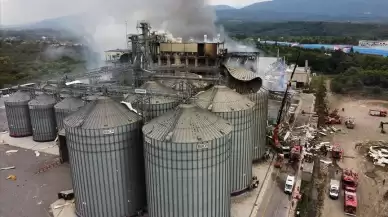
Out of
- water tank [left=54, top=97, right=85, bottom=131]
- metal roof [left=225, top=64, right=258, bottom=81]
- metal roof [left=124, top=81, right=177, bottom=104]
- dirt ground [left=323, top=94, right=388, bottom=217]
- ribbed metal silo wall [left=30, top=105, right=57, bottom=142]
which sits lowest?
dirt ground [left=323, top=94, right=388, bottom=217]

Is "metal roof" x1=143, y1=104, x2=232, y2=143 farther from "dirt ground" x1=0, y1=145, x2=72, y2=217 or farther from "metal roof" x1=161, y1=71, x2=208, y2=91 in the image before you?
"dirt ground" x1=0, y1=145, x2=72, y2=217

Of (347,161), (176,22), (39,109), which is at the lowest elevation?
(347,161)

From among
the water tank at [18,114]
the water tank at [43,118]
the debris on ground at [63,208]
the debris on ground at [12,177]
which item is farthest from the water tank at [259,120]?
the water tank at [18,114]

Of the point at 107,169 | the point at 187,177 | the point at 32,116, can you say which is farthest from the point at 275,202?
the point at 32,116

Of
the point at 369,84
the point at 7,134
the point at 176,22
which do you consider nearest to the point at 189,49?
the point at 176,22

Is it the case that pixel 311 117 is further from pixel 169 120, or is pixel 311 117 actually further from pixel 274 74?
pixel 169 120

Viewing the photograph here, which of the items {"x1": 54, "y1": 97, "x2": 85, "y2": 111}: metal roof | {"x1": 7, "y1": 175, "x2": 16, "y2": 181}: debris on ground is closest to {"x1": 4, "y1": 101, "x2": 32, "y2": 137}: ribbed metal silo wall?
{"x1": 54, "y1": 97, "x2": 85, "y2": 111}: metal roof

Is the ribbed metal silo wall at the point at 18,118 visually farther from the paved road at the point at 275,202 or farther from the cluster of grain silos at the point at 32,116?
the paved road at the point at 275,202
